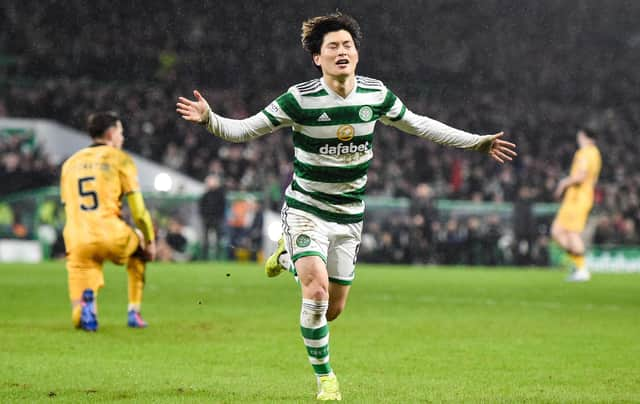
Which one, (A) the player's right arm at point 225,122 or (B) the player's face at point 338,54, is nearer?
(A) the player's right arm at point 225,122

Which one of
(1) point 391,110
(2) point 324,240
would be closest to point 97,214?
(2) point 324,240

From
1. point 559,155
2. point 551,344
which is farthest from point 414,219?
point 551,344

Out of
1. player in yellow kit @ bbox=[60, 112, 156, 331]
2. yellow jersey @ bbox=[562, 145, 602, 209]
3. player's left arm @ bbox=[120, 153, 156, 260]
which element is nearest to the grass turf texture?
player in yellow kit @ bbox=[60, 112, 156, 331]

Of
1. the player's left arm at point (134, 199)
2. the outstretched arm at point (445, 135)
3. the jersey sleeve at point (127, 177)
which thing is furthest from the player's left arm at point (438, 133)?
the jersey sleeve at point (127, 177)

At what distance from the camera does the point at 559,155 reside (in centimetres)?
3469

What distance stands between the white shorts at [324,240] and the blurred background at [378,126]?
47.7 ft

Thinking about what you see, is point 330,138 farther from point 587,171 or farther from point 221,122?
point 587,171

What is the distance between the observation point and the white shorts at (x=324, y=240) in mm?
6363

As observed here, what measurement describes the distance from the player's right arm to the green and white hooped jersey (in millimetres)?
37

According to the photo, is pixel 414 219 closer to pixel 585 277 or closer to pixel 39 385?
pixel 585 277

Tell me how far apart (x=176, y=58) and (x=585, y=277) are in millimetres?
18919

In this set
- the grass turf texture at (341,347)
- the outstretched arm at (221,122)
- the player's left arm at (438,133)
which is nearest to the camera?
the outstretched arm at (221,122)

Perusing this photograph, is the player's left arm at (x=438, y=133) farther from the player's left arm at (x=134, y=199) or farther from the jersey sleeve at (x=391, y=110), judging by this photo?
Result: the player's left arm at (x=134, y=199)

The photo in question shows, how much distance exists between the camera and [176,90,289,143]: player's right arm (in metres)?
6.02
